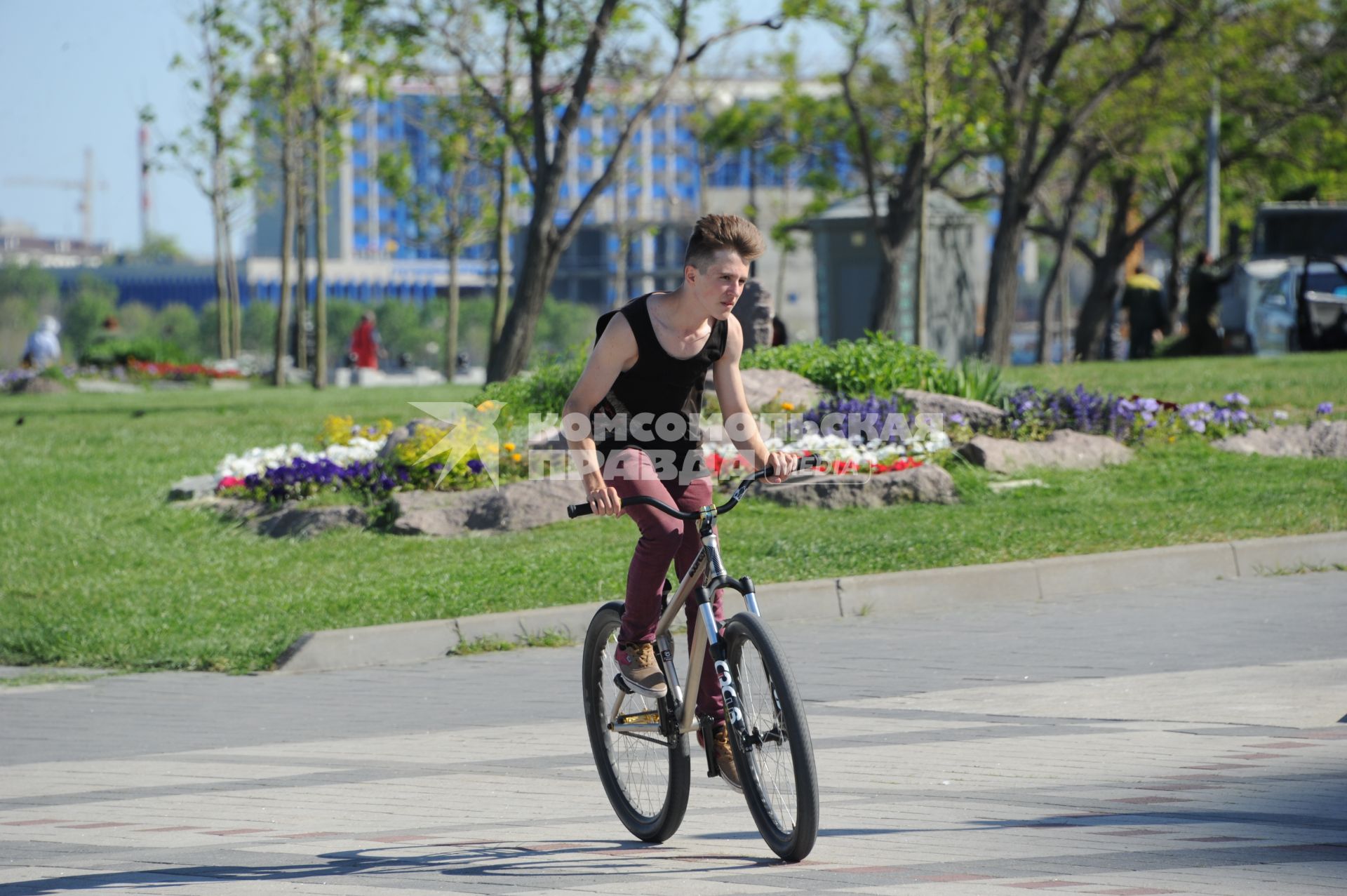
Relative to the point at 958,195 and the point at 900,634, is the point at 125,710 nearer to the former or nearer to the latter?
the point at 900,634

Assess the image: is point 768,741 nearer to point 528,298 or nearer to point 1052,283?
point 528,298

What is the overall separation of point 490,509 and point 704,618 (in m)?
6.83

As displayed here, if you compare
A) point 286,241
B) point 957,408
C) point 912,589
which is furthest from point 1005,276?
point 912,589

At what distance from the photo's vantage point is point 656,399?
5055mm

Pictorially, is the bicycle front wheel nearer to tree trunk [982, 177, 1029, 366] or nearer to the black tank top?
the black tank top

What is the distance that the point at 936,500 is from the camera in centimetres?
1134

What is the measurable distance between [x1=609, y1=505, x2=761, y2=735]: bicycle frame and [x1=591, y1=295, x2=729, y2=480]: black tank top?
249 mm

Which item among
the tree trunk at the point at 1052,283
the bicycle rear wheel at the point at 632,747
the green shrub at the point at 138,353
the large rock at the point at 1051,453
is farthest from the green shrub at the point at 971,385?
the green shrub at the point at 138,353

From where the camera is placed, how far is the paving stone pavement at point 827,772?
Answer: 4559 millimetres

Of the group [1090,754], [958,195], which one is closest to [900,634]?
[1090,754]

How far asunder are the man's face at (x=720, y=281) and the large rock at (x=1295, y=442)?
9.04 meters

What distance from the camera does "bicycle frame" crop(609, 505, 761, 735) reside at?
4664mm

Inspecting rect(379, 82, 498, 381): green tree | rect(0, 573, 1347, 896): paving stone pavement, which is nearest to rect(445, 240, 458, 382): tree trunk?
rect(379, 82, 498, 381): green tree

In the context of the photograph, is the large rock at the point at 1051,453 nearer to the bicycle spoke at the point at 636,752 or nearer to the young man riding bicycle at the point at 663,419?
the bicycle spoke at the point at 636,752
